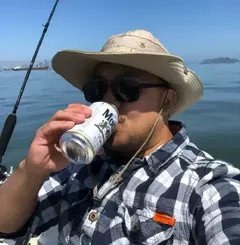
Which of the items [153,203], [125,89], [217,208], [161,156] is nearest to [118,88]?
[125,89]

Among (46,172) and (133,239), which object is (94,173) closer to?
(46,172)

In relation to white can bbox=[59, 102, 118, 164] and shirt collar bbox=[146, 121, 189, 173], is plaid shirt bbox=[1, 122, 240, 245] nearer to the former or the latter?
shirt collar bbox=[146, 121, 189, 173]

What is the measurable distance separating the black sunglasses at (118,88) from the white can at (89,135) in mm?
242

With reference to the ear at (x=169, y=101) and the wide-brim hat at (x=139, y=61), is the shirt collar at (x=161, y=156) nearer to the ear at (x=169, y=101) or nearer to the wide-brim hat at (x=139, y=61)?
the ear at (x=169, y=101)

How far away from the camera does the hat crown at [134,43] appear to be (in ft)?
5.91

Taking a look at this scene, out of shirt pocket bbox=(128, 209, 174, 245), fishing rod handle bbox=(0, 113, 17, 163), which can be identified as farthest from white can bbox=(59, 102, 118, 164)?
fishing rod handle bbox=(0, 113, 17, 163)

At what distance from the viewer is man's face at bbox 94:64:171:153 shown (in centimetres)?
175

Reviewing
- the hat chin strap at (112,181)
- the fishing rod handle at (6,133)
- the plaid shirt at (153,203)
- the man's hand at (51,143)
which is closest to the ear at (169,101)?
the plaid shirt at (153,203)

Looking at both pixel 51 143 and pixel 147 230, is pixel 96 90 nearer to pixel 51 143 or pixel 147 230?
pixel 51 143

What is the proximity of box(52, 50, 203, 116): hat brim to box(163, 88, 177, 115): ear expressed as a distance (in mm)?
37

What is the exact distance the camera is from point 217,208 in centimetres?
142

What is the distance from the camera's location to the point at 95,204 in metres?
1.77

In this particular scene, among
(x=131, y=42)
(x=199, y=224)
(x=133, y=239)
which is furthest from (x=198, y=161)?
(x=131, y=42)

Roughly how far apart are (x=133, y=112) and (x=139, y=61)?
0.78ft
